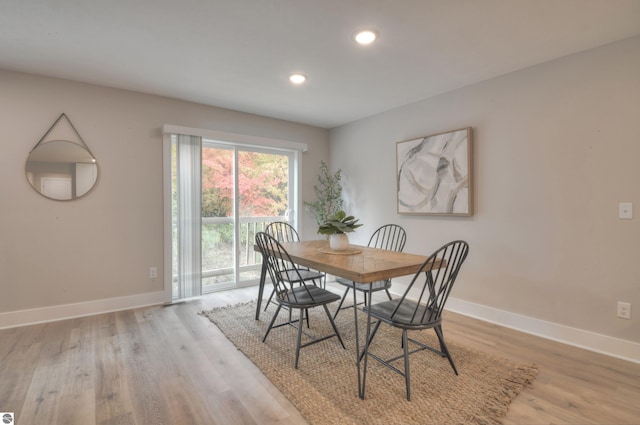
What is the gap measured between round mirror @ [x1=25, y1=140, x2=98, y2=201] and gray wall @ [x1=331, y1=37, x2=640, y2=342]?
3.71 metres

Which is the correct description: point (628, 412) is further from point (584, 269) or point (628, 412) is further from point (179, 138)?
point (179, 138)

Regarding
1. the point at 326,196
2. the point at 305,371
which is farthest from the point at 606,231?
the point at 326,196

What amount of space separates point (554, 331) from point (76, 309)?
14.6 feet

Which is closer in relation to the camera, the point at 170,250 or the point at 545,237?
the point at 545,237

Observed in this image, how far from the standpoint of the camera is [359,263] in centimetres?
207

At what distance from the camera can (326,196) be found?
15.8ft

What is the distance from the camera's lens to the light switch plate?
2233 mm

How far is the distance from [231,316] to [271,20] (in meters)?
2.61

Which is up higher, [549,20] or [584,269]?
[549,20]

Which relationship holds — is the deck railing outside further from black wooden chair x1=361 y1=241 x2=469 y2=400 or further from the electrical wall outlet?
the electrical wall outlet

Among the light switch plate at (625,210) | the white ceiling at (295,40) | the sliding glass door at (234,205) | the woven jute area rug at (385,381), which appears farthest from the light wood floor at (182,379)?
the white ceiling at (295,40)

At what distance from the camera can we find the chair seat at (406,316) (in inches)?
71.5

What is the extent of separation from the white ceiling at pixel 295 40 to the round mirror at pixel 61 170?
0.70m

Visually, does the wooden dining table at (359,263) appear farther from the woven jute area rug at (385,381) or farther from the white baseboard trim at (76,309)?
the white baseboard trim at (76,309)
